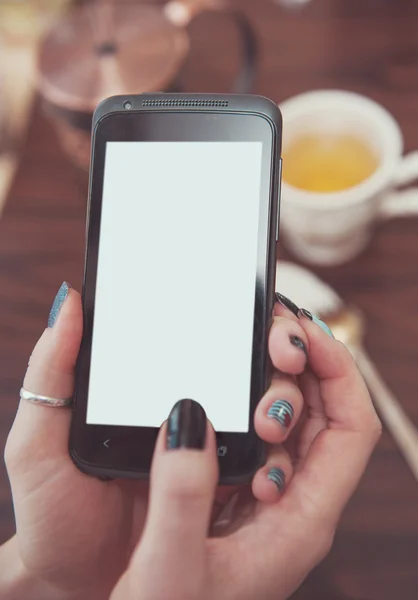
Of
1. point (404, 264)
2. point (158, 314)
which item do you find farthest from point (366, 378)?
point (158, 314)

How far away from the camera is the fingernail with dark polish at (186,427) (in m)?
0.32

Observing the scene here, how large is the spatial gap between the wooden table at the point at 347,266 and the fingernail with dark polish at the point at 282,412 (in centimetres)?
19

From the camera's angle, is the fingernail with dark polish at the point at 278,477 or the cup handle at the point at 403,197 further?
the cup handle at the point at 403,197

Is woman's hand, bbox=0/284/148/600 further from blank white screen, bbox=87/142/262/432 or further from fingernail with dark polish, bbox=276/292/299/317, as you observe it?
fingernail with dark polish, bbox=276/292/299/317

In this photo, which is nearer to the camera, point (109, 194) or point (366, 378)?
point (109, 194)

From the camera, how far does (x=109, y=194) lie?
0.42 metres

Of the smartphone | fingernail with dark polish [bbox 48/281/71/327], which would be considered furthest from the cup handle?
fingernail with dark polish [bbox 48/281/71/327]

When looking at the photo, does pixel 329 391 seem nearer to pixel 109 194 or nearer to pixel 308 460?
pixel 308 460

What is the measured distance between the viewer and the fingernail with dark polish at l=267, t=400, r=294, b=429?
0.36 m

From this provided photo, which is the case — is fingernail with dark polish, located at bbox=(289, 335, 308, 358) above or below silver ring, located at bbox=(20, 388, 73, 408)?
above

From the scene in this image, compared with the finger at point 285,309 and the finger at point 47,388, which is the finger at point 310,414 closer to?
the finger at point 285,309

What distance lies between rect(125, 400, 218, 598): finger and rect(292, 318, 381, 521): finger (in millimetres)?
85

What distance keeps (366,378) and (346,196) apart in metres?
0.16

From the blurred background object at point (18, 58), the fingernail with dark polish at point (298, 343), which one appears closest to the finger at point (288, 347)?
the fingernail with dark polish at point (298, 343)
